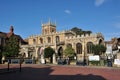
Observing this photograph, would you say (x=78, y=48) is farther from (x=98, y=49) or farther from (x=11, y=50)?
(x=11, y=50)

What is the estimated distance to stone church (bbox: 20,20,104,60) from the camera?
72.0 metres

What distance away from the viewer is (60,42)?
8012 centimetres

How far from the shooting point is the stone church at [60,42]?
236 ft

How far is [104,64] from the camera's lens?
4859 centimetres

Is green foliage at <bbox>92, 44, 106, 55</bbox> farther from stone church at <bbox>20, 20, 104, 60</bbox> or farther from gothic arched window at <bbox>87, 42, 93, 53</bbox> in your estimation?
stone church at <bbox>20, 20, 104, 60</bbox>

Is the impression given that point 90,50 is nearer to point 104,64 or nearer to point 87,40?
point 87,40

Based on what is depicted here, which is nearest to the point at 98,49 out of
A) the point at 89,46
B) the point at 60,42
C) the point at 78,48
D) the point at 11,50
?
the point at 89,46

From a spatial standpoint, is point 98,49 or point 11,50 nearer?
point 98,49

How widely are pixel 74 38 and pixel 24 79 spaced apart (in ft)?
184

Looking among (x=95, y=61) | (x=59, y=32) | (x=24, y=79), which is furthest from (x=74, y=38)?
(x=24, y=79)

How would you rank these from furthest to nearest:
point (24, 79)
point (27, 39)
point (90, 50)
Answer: point (27, 39) → point (90, 50) → point (24, 79)

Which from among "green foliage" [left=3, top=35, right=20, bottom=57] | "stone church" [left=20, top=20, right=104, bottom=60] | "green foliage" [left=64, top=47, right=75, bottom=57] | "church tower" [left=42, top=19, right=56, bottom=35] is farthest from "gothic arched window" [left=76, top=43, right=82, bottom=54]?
"church tower" [left=42, top=19, right=56, bottom=35]

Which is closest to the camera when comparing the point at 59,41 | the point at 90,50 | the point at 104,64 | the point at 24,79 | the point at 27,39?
the point at 24,79

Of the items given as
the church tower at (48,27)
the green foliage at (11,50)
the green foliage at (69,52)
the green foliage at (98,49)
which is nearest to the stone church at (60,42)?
the church tower at (48,27)
